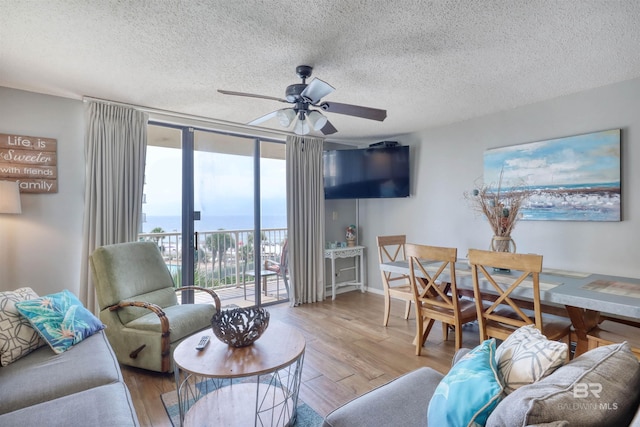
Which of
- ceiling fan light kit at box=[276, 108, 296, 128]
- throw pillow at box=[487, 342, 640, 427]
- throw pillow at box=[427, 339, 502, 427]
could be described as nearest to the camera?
throw pillow at box=[487, 342, 640, 427]

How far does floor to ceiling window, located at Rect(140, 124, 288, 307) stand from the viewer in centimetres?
365

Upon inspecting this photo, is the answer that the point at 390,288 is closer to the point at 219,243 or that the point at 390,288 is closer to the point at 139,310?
the point at 219,243

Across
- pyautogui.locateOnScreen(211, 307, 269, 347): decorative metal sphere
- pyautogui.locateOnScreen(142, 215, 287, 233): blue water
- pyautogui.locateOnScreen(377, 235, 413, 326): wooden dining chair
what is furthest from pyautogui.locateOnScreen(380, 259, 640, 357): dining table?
pyautogui.locateOnScreen(142, 215, 287, 233): blue water

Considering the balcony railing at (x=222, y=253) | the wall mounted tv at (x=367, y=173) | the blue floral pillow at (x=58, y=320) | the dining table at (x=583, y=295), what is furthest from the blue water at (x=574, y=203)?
the blue floral pillow at (x=58, y=320)

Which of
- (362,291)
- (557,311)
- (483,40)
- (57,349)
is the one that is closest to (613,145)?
(557,311)

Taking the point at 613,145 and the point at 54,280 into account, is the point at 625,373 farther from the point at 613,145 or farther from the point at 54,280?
the point at 54,280

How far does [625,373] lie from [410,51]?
205cm

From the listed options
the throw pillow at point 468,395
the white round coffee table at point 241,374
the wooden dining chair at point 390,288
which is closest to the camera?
the throw pillow at point 468,395

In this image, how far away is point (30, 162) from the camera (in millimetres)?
2799

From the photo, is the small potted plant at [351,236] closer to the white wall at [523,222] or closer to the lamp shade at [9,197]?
the white wall at [523,222]

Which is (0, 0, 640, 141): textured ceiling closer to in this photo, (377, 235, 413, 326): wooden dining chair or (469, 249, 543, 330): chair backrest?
(469, 249, 543, 330): chair backrest

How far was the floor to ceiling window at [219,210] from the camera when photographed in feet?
12.0

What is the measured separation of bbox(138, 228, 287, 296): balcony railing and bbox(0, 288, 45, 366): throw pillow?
186cm

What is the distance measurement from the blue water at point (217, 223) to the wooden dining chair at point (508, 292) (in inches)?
109
